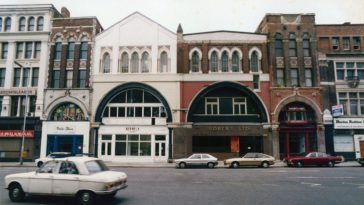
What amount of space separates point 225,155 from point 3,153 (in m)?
26.0

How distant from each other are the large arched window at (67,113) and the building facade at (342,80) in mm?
29136

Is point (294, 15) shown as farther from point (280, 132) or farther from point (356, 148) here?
point (356, 148)

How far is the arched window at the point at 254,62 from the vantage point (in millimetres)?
31747

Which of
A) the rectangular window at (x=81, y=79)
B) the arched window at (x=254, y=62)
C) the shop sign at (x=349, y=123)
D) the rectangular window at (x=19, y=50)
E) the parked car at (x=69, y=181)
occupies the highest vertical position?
the rectangular window at (x=19, y=50)

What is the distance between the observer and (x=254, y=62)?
31984 mm

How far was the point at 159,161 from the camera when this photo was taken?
30.3 metres

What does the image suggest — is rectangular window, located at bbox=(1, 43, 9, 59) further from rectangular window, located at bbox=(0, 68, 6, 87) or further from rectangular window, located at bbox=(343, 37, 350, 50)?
rectangular window, located at bbox=(343, 37, 350, 50)

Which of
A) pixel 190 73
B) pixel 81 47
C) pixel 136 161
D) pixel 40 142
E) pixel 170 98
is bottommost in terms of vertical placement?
pixel 136 161

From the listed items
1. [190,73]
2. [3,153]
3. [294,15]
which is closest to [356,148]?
[294,15]

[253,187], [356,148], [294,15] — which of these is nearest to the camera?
[253,187]

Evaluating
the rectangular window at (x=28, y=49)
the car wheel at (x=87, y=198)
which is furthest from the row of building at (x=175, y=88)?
the car wheel at (x=87, y=198)

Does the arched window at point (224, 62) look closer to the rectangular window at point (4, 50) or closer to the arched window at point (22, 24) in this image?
the arched window at point (22, 24)

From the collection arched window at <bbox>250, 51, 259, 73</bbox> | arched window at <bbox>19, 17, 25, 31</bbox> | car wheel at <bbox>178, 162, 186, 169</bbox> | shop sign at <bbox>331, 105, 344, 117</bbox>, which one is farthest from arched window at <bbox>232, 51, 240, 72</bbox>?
arched window at <bbox>19, 17, 25, 31</bbox>

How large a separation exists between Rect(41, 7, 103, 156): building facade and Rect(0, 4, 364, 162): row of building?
12cm
